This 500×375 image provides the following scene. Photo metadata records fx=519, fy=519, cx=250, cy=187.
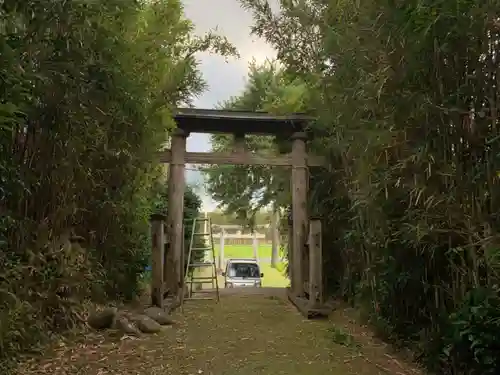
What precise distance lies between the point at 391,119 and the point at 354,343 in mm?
2001

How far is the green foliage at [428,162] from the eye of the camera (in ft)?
8.77

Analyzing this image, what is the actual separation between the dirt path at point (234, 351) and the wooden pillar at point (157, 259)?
1.42 feet

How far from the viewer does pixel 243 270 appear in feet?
34.7

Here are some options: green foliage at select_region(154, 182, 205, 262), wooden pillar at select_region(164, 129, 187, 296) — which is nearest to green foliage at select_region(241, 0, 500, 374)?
wooden pillar at select_region(164, 129, 187, 296)

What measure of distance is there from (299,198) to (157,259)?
2120mm

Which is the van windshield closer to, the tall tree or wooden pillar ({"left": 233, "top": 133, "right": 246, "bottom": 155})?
the tall tree

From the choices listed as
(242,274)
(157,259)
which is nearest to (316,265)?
(157,259)

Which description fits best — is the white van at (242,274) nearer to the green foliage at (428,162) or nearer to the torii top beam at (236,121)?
the torii top beam at (236,121)

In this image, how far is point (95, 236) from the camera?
5383mm

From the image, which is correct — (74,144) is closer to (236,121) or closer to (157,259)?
(157,259)

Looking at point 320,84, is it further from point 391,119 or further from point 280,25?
point 391,119

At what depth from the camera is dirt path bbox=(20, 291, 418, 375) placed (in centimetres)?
351

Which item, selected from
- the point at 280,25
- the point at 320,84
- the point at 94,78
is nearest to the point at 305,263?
the point at 320,84

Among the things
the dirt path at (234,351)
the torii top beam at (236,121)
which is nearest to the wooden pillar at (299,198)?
the torii top beam at (236,121)
